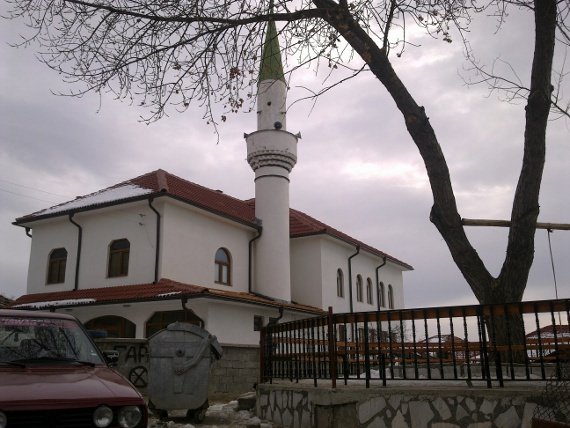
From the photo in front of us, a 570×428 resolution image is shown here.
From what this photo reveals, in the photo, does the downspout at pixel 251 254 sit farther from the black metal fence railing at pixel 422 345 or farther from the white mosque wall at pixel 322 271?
the black metal fence railing at pixel 422 345

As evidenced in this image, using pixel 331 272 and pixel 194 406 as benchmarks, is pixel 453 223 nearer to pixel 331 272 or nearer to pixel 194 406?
pixel 194 406

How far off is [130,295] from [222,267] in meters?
4.69

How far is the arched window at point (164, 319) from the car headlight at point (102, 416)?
13870 millimetres

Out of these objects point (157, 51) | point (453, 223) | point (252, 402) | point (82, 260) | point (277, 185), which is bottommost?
point (252, 402)

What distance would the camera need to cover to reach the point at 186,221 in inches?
807

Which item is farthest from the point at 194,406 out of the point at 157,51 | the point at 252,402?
the point at 157,51

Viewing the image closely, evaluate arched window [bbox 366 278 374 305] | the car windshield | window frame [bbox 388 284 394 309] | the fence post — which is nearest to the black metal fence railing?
the fence post

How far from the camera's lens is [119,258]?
20547 mm

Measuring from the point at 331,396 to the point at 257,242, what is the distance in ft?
54.2

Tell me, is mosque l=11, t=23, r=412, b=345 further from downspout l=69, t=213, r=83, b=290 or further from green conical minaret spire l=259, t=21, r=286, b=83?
green conical minaret spire l=259, t=21, r=286, b=83

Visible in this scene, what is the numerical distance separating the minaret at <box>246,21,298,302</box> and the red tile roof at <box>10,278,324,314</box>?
210 centimetres

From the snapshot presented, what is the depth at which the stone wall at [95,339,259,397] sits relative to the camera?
14.8m

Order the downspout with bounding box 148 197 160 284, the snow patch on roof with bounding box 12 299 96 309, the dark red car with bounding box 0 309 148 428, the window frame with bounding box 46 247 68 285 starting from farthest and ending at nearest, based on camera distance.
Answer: the window frame with bounding box 46 247 68 285 → the downspout with bounding box 148 197 160 284 → the snow patch on roof with bounding box 12 299 96 309 → the dark red car with bounding box 0 309 148 428

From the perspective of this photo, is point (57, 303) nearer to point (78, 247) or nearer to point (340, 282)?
point (78, 247)
